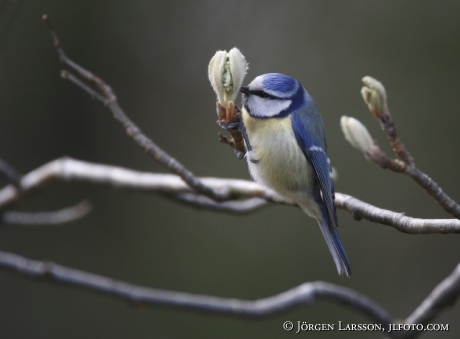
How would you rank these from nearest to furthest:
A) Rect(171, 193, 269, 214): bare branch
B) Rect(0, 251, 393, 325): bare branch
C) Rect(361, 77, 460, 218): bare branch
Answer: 1. Rect(361, 77, 460, 218): bare branch
2. Rect(0, 251, 393, 325): bare branch
3. Rect(171, 193, 269, 214): bare branch

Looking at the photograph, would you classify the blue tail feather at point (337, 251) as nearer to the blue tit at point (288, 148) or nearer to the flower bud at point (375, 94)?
the blue tit at point (288, 148)

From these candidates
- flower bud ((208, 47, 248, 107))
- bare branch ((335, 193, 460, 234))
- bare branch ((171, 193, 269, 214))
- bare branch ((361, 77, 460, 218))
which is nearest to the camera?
bare branch ((361, 77, 460, 218))

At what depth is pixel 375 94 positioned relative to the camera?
Result: 69 cm

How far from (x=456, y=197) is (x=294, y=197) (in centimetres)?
137

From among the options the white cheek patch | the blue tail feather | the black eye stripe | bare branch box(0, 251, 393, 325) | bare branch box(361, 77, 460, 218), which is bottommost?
bare branch box(0, 251, 393, 325)

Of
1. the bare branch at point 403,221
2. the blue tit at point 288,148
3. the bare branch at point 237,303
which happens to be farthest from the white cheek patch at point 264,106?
the bare branch at point 237,303

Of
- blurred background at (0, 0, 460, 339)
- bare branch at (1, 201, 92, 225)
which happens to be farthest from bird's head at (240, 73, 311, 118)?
blurred background at (0, 0, 460, 339)

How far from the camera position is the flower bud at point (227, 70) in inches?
35.9

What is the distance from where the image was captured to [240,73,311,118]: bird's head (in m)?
1.30

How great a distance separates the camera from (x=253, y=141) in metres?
1.35

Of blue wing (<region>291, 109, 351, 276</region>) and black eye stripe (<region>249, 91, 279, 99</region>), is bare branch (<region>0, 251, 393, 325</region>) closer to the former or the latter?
blue wing (<region>291, 109, 351, 276</region>)

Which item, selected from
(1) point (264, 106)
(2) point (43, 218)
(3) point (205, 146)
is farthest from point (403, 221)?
(3) point (205, 146)

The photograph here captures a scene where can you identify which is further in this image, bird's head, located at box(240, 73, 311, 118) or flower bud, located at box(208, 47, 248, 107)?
bird's head, located at box(240, 73, 311, 118)

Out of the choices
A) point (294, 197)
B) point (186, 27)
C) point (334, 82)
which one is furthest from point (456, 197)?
point (186, 27)
